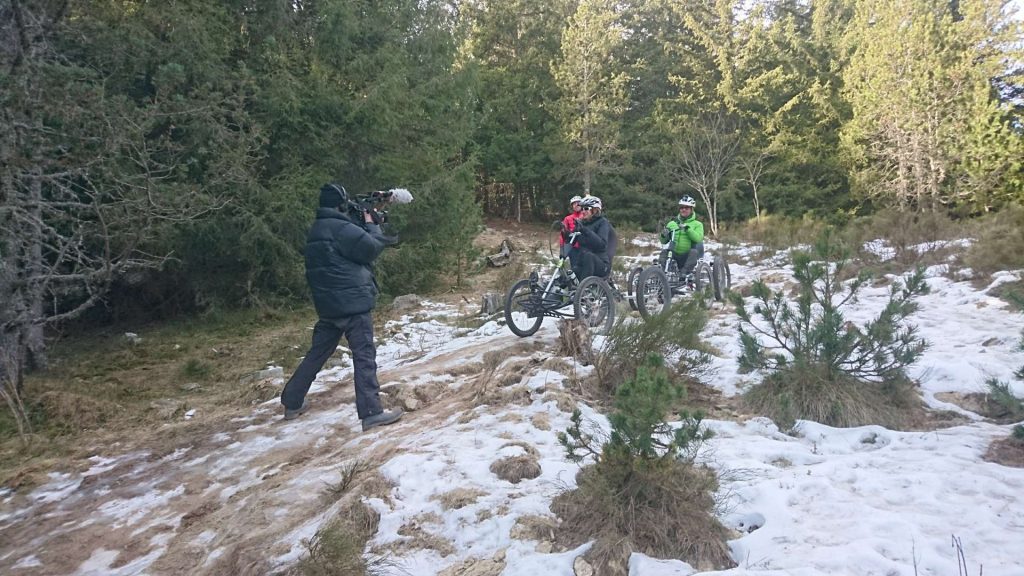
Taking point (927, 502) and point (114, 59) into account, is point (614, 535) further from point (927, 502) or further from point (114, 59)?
point (114, 59)

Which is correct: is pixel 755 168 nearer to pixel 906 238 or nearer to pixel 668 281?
pixel 906 238

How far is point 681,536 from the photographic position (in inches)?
107

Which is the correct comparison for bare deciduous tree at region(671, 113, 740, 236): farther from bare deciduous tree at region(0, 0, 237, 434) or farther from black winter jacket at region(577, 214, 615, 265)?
bare deciduous tree at region(0, 0, 237, 434)

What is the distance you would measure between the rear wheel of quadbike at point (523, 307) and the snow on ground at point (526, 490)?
2.93 ft

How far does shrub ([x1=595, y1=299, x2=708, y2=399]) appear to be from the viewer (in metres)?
4.85

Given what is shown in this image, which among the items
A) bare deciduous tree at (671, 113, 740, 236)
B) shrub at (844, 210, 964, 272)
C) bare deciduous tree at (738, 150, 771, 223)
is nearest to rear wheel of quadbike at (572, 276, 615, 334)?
shrub at (844, 210, 964, 272)

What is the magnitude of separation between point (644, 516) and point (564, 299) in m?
3.99

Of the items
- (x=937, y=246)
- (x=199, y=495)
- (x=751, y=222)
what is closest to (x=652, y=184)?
(x=751, y=222)

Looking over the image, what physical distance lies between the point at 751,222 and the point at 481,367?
1585 cm

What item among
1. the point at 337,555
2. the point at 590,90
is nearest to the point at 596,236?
the point at 337,555

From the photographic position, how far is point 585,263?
6.96 meters

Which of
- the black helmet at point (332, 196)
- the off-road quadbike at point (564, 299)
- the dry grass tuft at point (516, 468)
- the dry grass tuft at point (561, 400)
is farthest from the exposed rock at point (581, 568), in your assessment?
the off-road quadbike at point (564, 299)

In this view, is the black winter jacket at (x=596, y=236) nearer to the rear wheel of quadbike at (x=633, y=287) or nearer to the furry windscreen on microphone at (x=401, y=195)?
the rear wheel of quadbike at (x=633, y=287)

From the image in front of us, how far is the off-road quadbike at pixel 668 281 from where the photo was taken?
7.58 metres
